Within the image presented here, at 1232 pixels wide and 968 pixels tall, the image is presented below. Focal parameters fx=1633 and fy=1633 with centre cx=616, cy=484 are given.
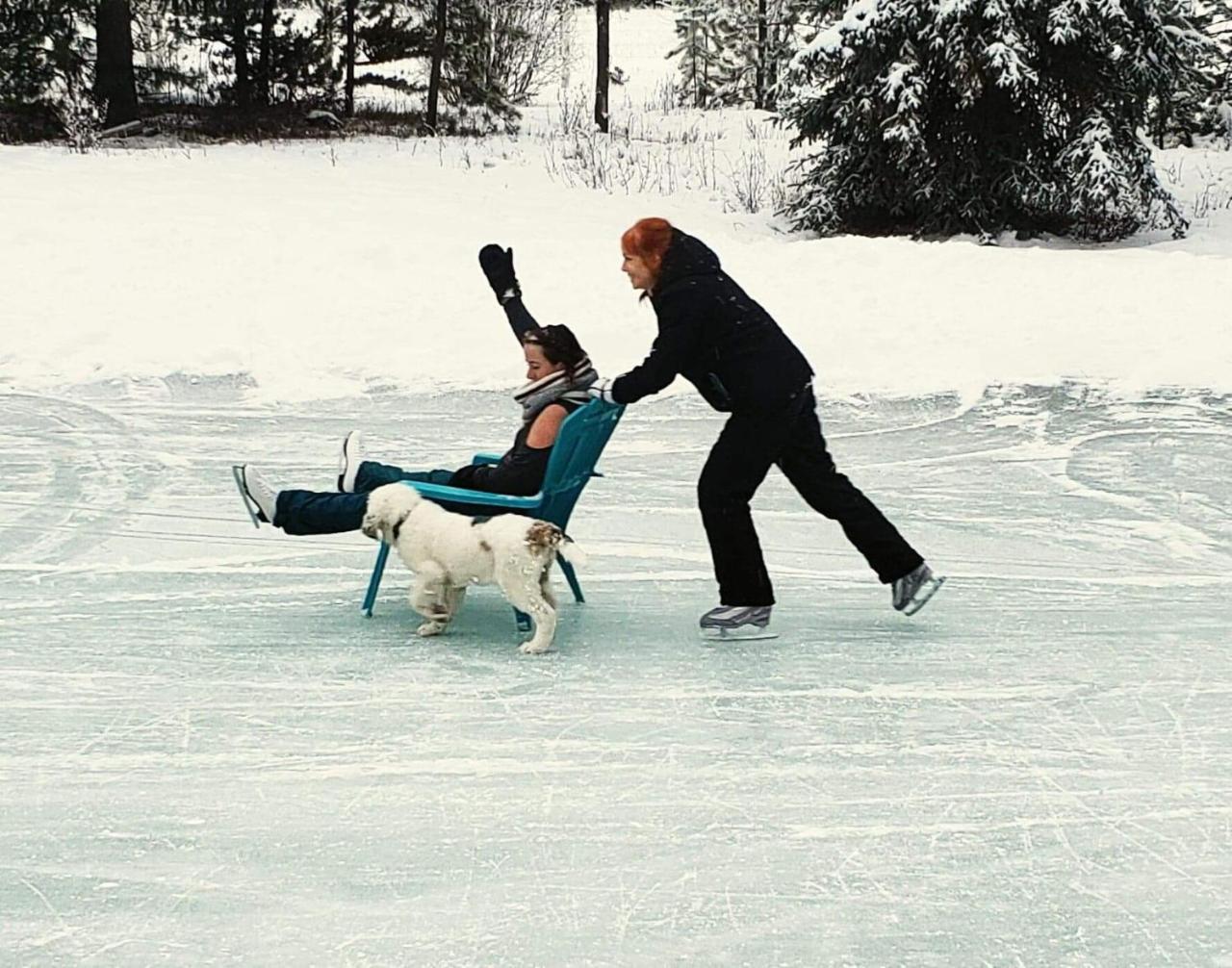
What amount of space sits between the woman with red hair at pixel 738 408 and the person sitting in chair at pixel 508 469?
14 cm

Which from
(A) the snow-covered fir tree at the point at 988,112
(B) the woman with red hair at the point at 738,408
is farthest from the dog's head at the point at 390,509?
(A) the snow-covered fir tree at the point at 988,112

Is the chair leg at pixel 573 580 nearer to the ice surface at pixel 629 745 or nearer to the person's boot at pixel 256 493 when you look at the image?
the ice surface at pixel 629 745

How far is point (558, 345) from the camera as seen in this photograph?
5.61 metres

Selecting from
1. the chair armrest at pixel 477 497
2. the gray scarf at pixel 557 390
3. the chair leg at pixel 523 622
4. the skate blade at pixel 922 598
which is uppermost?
the gray scarf at pixel 557 390

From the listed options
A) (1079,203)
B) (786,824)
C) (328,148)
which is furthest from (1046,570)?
(328,148)

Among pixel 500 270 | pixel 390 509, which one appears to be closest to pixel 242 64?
pixel 500 270

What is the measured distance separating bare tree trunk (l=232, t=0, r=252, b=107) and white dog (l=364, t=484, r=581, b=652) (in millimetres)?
18605

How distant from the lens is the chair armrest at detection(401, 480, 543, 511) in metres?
5.50

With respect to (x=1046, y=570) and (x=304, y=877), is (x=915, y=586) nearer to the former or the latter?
(x=1046, y=570)

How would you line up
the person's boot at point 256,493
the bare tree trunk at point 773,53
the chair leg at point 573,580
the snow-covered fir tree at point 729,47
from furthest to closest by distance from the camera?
the snow-covered fir tree at point 729,47
the bare tree trunk at point 773,53
the chair leg at point 573,580
the person's boot at point 256,493

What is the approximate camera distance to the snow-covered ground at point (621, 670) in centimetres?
366

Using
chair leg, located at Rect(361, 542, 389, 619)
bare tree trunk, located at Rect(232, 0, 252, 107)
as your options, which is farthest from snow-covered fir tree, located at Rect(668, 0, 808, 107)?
chair leg, located at Rect(361, 542, 389, 619)

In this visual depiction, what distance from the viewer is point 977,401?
9812 millimetres

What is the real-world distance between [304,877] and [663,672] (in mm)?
1766
